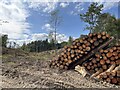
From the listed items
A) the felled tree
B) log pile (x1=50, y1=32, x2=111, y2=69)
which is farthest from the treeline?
log pile (x1=50, y1=32, x2=111, y2=69)

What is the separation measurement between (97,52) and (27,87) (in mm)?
3771

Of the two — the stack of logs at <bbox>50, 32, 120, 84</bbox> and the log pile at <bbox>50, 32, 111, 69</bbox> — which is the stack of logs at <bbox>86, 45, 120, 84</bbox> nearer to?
the stack of logs at <bbox>50, 32, 120, 84</bbox>

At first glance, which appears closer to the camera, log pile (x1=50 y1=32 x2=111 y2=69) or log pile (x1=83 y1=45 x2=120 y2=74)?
log pile (x1=83 y1=45 x2=120 y2=74)

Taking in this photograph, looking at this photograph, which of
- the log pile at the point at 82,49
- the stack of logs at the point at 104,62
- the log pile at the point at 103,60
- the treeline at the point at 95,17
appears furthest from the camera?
the treeline at the point at 95,17

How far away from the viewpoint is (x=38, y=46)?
42.7 meters

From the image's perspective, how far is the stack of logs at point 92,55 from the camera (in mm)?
7430

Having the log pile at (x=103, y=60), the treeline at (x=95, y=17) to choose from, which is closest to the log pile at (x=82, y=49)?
the log pile at (x=103, y=60)

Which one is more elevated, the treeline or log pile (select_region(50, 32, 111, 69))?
the treeline

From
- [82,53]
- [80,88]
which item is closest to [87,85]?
[80,88]

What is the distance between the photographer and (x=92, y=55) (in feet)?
25.9

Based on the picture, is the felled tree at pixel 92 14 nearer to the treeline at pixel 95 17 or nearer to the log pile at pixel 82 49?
the treeline at pixel 95 17

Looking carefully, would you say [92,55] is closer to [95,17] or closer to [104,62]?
[104,62]

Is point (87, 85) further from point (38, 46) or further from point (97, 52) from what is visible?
point (38, 46)

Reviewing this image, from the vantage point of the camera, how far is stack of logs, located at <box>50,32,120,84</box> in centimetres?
743
